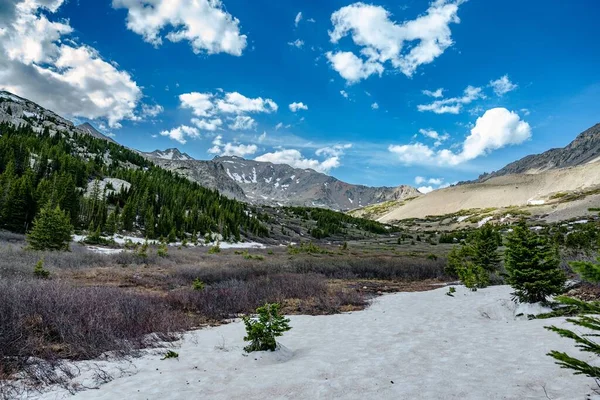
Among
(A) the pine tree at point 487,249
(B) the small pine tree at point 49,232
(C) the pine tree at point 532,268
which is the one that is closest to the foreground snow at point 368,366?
(C) the pine tree at point 532,268

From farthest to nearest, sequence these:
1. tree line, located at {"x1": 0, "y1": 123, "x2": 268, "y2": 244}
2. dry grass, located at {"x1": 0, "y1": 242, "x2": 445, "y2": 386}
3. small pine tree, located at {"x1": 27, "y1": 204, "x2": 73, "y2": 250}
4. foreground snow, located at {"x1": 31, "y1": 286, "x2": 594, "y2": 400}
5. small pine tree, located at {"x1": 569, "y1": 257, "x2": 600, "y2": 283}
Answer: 1. tree line, located at {"x1": 0, "y1": 123, "x2": 268, "y2": 244}
2. small pine tree, located at {"x1": 27, "y1": 204, "x2": 73, "y2": 250}
3. dry grass, located at {"x1": 0, "y1": 242, "x2": 445, "y2": 386}
4. foreground snow, located at {"x1": 31, "y1": 286, "x2": 594, "y2": 400}
5. small pine tree, located at {"x1": 569, "y1": 257, "x2": 600, "y2": 283}

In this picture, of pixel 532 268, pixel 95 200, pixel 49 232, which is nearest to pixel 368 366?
pixel 532 268

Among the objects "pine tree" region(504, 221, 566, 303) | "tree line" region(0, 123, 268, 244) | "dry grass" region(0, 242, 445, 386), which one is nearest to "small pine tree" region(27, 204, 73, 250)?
"dry grass" region(0, 242, 445, 386)

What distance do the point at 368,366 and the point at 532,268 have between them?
9753mm

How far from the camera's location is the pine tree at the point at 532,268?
12391 millimetres

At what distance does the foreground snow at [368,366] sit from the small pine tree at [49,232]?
26527 millimetres

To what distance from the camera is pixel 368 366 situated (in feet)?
23.8

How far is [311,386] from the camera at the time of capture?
19.9ft

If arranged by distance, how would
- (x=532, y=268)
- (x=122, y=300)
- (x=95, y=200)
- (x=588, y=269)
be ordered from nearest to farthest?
1. (x=588, y=269)
2. (x=122, y=300)
3. (x=532, y=268)
4. (x=95, y=200)

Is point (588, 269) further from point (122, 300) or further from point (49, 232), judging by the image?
point (49, 232)

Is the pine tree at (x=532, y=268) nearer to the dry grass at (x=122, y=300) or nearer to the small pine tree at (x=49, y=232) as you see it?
the dry grass at (x=122, y=300)

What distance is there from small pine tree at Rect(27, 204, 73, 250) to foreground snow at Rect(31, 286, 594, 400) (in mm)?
26527

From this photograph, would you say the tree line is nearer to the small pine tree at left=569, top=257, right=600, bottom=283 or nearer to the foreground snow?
the foreground snow

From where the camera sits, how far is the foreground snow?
18.6ft
